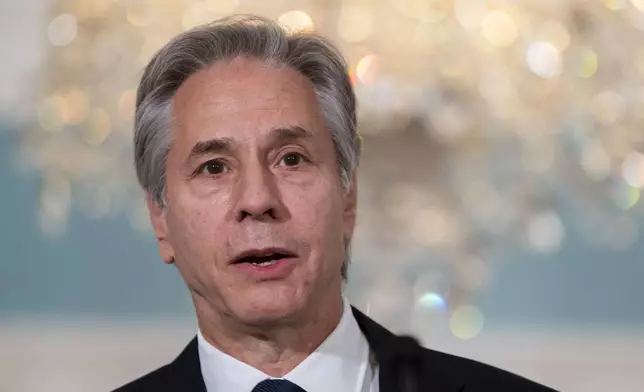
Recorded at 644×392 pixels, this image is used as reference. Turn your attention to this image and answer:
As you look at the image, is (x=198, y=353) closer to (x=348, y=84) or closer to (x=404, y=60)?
(x=348, y=84)

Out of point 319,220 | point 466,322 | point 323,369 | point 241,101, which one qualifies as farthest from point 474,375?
point 466,322

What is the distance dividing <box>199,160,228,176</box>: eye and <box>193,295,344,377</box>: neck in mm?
211

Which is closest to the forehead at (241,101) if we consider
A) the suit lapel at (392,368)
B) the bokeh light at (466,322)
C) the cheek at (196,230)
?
the cheek at (196,230)

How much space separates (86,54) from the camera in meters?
2.75

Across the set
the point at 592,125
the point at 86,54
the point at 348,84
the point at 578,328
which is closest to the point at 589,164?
the point at 592,125

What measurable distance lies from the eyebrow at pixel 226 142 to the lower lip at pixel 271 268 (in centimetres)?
19

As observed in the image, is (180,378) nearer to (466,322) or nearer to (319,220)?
(319,220)

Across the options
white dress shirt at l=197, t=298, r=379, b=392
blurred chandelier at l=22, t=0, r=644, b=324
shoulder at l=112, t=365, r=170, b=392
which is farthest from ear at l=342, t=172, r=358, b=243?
blurred chandelier at l=22, t=0, r=644, b=324

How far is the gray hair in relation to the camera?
1729 millimetres

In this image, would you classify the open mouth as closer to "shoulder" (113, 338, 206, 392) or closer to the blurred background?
"shoulder" (113, 338, 206, 392)

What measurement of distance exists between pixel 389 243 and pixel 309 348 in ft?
3.51

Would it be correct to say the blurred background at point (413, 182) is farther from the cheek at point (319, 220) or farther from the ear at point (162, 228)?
the cheek at point (319, 220)

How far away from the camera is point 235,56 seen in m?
1.72

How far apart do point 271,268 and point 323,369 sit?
0.21 meters
